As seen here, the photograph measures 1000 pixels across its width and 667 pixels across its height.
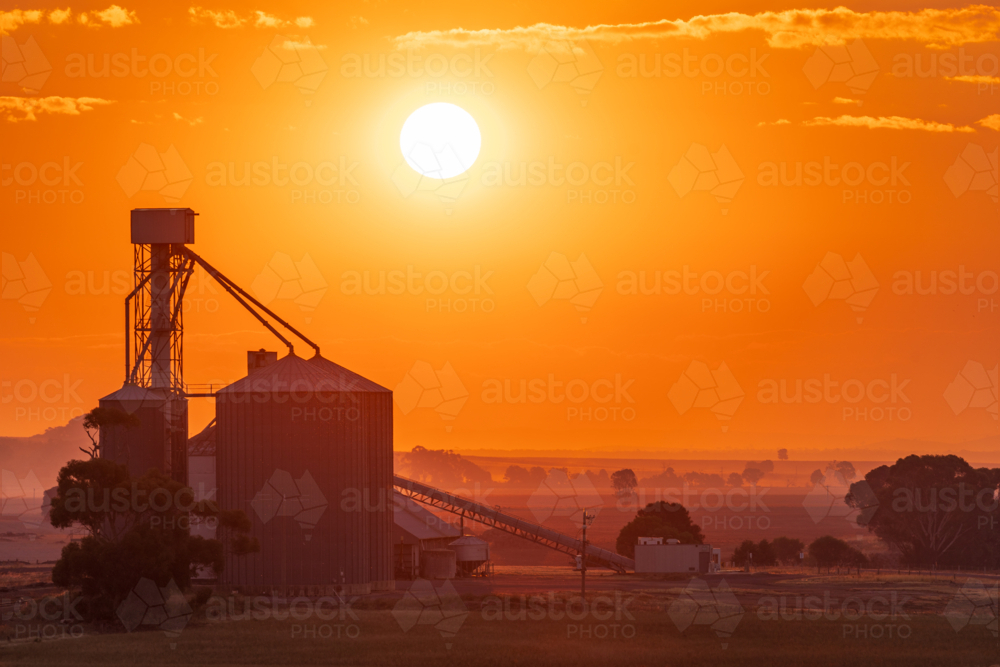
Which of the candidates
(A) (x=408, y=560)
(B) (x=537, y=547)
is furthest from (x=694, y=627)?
(B) (x=537, y=547)

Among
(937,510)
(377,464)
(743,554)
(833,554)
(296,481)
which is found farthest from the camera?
(937,510)

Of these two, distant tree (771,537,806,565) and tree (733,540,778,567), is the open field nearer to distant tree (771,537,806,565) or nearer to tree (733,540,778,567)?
tree (733,540,778,567)

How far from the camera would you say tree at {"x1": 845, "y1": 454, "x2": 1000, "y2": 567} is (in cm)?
12962

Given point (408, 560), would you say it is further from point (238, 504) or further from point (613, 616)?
point (613, 616)

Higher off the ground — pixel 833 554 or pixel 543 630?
pixel 543 630

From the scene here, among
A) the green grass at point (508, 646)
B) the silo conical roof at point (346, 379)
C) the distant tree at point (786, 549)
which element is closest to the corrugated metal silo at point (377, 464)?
the silo conical roof at point (346, 379)

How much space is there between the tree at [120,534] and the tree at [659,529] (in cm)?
6074

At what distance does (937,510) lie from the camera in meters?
135

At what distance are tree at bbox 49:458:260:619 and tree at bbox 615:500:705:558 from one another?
60744 millimetres

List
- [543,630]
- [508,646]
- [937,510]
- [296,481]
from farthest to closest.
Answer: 1. [937,510]
2. [296,481]
3. [543,630]
4. [508,646]

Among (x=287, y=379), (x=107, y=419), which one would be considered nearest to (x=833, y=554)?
(x=287, y=379)

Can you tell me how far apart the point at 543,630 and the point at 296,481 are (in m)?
22.8

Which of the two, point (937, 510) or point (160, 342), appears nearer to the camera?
point (160, 342)

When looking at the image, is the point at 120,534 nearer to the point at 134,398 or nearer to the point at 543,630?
the point at 134,398
